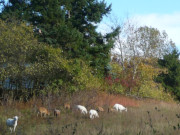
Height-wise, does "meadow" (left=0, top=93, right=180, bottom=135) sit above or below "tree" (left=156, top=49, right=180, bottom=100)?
below

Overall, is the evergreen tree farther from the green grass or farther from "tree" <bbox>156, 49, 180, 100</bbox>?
"tree" <bbox>156, 49, 180, 100</bbox>

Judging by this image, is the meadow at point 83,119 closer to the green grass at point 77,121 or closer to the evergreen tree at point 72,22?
the green grass at point 77,121

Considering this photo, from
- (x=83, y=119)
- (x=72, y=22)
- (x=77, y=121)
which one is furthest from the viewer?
(x=72, y=22)

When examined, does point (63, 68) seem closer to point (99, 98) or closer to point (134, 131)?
point (99, 98)

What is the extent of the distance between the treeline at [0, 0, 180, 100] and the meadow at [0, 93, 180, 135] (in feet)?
3.17

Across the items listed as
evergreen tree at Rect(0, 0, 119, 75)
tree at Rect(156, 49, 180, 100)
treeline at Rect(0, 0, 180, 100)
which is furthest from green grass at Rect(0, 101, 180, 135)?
tree at Rect(156, 49, 180, 100)

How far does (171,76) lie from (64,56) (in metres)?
18.4

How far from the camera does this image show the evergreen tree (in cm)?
2188

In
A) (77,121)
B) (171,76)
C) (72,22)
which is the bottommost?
(77,121)

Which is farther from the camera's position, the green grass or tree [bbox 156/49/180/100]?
tree [bbox 156/49/180/100]

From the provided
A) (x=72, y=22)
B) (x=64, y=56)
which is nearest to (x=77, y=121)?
(x=64, y=56)

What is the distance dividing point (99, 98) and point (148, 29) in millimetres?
25118

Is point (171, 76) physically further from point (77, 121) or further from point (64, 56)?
point (77, 121)

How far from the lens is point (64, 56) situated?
2034cm
